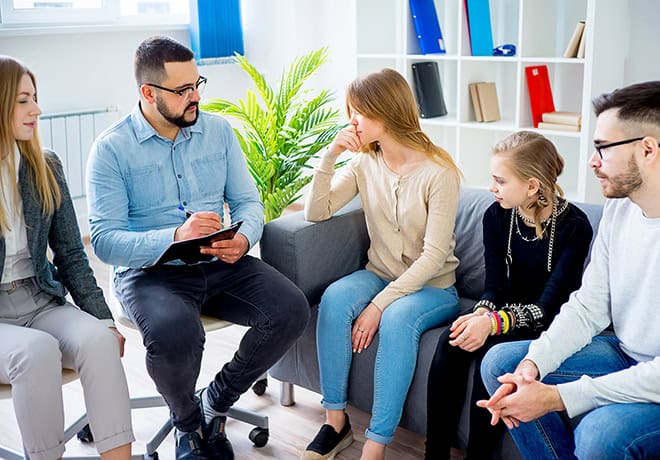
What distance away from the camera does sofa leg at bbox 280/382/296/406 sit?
2.55m

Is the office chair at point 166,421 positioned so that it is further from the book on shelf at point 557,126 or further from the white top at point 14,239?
the book on shelf at point 557,126

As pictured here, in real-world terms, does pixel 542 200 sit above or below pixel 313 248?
above

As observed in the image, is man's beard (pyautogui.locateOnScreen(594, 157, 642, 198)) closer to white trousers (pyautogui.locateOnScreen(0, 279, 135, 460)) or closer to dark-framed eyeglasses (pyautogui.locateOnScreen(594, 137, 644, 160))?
dark-framed eyeglasses (pyautogui.locateOnScreen(594, 137, 644, 160))

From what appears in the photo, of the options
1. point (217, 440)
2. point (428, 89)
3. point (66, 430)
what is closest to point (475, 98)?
point (428, 89)

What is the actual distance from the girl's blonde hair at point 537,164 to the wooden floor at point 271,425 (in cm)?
79

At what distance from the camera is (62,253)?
6.88 feet

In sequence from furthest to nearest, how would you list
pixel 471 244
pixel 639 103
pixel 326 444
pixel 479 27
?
pixel 479 27 → pixel 471 244 → pixel 326 444 → pixel 639 103

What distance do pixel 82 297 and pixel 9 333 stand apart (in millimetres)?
269

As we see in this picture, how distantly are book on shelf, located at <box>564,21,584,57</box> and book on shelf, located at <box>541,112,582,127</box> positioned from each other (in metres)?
0.27

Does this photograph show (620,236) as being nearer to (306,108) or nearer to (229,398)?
(229,398)

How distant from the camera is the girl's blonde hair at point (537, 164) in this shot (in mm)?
2029

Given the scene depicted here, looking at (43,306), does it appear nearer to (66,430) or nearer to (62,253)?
(62,253)

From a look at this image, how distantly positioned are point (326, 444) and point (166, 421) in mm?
493

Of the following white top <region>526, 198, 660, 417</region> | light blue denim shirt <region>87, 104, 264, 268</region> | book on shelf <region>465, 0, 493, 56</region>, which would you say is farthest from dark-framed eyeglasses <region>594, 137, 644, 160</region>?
book on shelf <region>465, 0, 493, 56</region>
